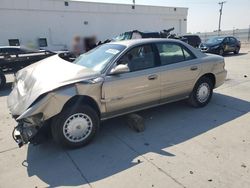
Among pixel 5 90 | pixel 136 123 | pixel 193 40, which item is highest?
pixel 193 40

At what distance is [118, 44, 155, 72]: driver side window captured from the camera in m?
4.31

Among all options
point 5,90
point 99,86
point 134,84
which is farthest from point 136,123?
point 5,90

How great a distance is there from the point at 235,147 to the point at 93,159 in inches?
88.1

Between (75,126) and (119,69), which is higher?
(119,69)

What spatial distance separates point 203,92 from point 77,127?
3146 mm

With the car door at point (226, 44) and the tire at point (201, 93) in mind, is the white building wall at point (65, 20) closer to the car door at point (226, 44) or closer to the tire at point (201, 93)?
the car door at point (226, 44)

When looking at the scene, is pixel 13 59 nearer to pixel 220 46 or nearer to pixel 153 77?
pixel 153 77

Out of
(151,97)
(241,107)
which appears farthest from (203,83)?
(151,97)

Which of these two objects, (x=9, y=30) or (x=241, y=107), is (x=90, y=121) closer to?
(x=241, y=107)

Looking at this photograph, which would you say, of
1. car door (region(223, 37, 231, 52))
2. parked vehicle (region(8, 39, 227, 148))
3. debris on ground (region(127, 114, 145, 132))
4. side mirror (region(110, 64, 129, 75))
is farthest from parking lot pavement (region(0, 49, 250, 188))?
car door (region(223, 37, 231, 52))

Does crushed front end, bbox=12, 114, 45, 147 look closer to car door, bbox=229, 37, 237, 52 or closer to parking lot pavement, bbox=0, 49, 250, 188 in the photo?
parking lot pavement, bbox=0, 49, 250, 188

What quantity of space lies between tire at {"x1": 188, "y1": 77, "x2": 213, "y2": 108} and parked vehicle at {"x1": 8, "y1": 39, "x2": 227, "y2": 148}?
3 cm

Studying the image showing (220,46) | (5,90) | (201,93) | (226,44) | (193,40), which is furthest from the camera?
(193,40)

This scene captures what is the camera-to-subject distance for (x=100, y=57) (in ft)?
14.6
